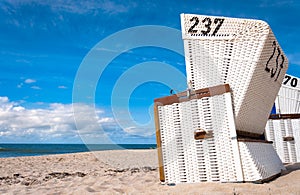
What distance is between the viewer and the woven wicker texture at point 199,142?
488cm

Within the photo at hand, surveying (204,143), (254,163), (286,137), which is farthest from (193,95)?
(286,137)

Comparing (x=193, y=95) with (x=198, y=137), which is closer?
(x=198, y=137)

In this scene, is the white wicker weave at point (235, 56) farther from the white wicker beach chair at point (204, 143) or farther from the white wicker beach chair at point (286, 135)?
the white wicker beach chair at point (286, 135)

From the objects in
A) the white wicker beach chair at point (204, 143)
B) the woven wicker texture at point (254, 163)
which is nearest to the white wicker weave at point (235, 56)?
the white wicker beach chair at point (204, 143)

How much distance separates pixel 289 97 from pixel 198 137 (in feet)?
24.0

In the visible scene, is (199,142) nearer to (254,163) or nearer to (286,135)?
(254,163)

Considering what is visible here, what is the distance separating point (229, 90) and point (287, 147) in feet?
20.0

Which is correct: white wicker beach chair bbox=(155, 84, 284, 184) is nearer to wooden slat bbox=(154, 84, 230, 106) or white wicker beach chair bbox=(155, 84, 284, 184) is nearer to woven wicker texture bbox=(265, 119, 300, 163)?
wooden slat bbox=(154, 84, 230, 106)

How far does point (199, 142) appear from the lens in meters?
5.12

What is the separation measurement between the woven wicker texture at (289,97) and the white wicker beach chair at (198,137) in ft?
22.6

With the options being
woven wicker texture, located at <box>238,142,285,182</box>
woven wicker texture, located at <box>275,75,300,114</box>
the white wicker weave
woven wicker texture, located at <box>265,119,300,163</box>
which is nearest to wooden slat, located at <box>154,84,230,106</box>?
the white wicker weave

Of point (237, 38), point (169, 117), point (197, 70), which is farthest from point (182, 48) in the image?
point (169, 117)

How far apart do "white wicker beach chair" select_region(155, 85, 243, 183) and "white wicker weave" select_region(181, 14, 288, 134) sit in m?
0.25

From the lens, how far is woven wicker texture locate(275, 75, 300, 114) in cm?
1066
